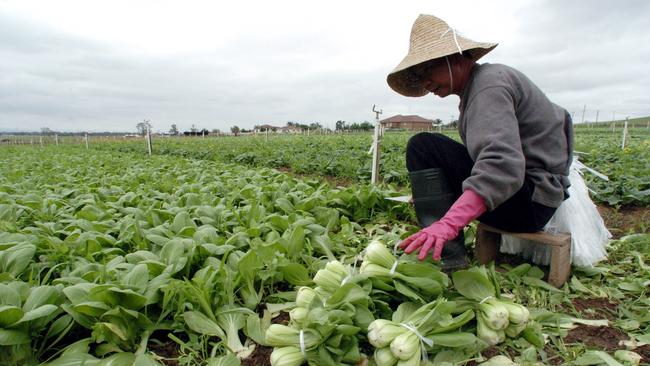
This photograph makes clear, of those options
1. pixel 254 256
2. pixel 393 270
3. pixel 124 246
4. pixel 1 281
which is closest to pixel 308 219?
pixel 254 256

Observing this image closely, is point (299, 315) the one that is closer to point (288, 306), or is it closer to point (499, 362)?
point (288, 306)

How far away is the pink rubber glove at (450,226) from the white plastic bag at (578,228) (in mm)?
916

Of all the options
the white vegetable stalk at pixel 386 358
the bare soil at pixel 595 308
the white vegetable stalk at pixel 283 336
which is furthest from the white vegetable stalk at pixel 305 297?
the bare soil at pixel 595 308

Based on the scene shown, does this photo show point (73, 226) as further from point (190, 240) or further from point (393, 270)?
point (393, 270)

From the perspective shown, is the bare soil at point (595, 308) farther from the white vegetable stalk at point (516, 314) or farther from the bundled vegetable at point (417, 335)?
the bundled vegetable at point (417, 335)

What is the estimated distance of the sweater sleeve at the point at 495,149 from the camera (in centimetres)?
164

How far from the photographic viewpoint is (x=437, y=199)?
2.18 metres

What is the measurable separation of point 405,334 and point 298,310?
1.49 ft

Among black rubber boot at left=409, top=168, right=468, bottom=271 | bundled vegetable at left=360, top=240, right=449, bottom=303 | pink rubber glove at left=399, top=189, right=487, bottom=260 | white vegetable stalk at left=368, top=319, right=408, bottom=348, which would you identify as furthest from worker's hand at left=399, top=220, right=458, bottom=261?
black rubber boot at left=409, top=168, right=468, bottom=271

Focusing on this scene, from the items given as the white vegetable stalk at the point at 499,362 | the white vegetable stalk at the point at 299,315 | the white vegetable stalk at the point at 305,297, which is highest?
the white vegetable stalk at the point at 305,297

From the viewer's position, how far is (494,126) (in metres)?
1.73

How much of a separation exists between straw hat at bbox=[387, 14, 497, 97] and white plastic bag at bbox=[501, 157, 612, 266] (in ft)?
3.60

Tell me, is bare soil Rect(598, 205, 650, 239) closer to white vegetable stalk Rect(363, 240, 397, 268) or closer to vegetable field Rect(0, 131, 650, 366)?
vegetable field Rect(0, 131, 650, 366)

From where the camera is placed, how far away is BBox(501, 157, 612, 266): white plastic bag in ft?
7.33
